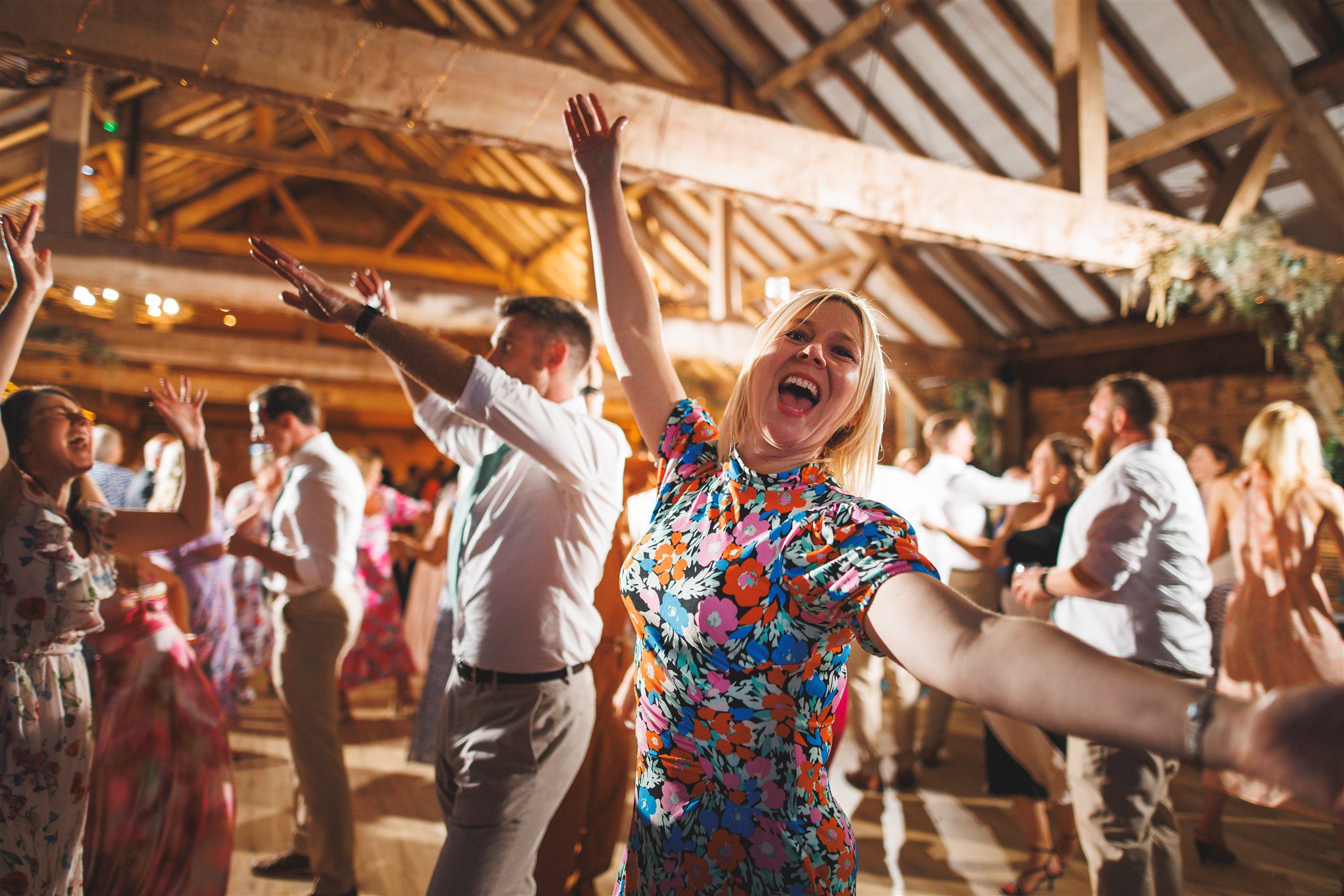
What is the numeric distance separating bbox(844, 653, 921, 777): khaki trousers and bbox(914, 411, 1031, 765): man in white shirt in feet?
1.03

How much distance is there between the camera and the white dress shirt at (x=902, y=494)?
3.23 meters

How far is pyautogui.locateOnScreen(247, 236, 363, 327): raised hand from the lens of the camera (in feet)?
4.21

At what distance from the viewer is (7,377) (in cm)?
145

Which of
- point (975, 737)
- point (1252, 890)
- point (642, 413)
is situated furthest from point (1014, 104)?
point (642, 413)

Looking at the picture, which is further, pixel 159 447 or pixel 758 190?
pixel 159 447

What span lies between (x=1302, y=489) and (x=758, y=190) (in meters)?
2.20

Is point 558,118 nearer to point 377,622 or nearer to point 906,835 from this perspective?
point 906,835

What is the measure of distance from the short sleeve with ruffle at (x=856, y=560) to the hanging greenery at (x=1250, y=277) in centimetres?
327

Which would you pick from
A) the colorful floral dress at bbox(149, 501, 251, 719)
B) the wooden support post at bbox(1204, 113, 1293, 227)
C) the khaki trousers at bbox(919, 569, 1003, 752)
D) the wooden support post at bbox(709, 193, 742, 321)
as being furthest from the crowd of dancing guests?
the wooden support post at bbox(709, 193, 742, 321)

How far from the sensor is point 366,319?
129 cm

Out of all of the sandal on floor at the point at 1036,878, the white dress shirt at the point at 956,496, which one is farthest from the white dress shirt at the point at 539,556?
the white dress shirt at the point at 956,496

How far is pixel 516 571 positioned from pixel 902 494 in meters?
2.19

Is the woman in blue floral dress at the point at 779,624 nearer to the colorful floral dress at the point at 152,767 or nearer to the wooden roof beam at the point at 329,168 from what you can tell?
the colorful floral dress at the point at 152,767

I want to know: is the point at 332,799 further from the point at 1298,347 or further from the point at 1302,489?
the point at 1298,347
